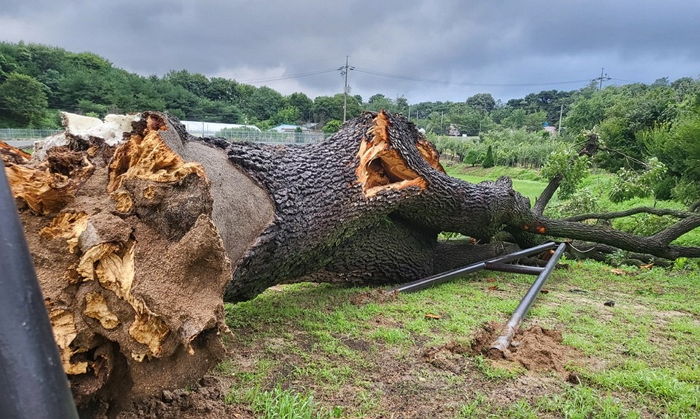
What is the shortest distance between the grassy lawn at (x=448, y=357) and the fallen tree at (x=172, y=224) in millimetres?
314

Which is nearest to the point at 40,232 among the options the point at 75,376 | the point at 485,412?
the point at 75,376

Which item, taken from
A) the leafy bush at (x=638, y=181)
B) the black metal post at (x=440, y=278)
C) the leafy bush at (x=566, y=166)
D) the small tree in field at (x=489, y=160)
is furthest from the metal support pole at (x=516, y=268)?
the small tree in field at (x=489, y=160)

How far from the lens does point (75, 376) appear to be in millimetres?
1826

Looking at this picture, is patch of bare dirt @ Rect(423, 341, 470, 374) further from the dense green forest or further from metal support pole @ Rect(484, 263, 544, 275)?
the dense green forest

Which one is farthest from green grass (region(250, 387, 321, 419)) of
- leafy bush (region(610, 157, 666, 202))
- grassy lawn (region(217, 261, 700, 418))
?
leafy bush (region(610, 157, 666, 202))

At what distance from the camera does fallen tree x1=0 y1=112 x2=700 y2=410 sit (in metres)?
1.83

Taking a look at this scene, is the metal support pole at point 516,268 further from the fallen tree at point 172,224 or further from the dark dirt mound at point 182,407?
the dark dirt mound at point 182,407

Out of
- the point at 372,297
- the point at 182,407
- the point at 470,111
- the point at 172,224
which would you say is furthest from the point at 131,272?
the point at 470,111

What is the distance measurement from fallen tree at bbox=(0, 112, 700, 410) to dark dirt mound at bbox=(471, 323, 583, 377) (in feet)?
4.39

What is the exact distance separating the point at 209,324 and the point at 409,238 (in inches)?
134

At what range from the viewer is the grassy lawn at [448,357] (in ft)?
7.67

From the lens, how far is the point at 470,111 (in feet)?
268

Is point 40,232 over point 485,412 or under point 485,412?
over

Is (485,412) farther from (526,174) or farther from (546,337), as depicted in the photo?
(526,174)
